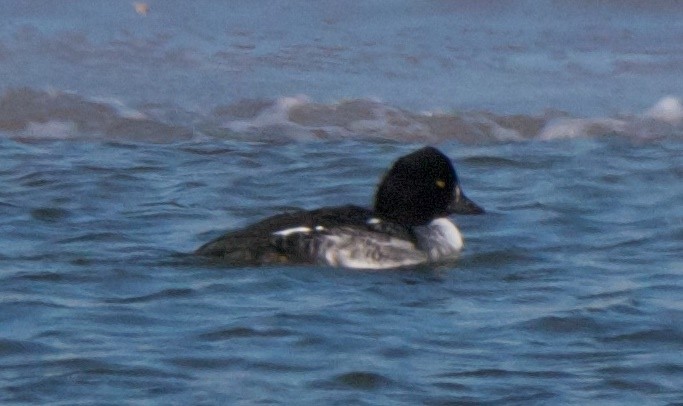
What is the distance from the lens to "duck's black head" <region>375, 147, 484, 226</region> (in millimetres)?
9852

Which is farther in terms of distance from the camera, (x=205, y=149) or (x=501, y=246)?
(x=205, y=149)

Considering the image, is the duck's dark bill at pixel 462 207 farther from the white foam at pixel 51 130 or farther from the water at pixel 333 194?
the white foam at pixel 51 130

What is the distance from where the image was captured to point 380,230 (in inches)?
372

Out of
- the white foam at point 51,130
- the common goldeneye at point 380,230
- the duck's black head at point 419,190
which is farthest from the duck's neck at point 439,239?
the white foam at point 51,130

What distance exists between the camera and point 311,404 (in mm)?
6555

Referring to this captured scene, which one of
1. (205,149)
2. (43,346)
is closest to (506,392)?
(43,346)

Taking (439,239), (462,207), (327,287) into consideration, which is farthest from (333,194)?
(327,287)

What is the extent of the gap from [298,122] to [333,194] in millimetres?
1337

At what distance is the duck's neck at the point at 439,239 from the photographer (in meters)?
Answer: 9.53

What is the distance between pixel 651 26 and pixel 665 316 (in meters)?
5.59

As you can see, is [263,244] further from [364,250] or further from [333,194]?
[333,194]

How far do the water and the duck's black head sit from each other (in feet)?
1.05

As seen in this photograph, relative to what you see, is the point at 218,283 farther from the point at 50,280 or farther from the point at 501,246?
the point at 501,246

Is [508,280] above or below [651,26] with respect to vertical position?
below
